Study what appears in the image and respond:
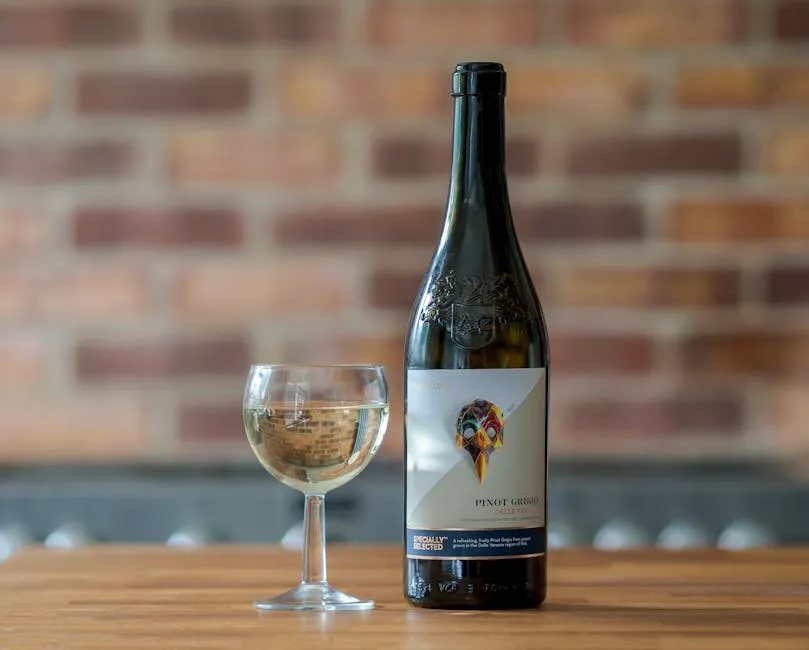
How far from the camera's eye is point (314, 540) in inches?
34.5

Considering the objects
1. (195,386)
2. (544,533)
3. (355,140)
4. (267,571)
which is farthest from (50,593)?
(355,140)

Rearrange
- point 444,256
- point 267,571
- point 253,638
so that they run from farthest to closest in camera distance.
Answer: point 267,571 → point 444,256 → point 253,638

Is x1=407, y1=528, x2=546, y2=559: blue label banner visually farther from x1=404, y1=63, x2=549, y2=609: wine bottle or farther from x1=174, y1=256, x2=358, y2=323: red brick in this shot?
x1=174, y1=256, x2=358, y2=323: red brick

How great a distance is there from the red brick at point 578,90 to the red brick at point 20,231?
0.61 meters

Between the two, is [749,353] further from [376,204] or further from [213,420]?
[213,420]

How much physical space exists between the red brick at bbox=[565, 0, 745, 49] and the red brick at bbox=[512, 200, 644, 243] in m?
0.20

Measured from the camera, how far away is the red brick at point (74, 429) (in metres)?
1.73

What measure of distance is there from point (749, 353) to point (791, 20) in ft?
1.37

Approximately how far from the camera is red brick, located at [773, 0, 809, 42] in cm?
171

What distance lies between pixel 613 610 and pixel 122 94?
1099 mm

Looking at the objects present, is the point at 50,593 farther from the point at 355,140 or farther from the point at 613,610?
the point at 355,140

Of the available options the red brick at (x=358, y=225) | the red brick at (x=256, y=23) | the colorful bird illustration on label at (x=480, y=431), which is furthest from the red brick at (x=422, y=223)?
the colorful bird illustration on label at (x=480, y=431)

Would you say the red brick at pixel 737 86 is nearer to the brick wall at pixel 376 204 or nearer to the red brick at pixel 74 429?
the brick wall at pixel 376 204

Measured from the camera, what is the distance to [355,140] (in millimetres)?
1718
